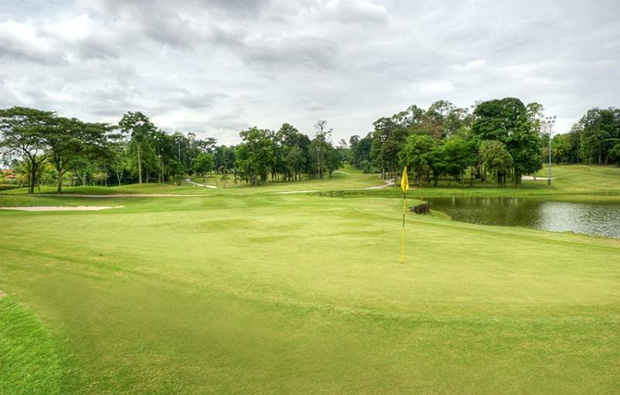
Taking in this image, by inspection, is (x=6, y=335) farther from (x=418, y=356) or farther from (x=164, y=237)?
(x=164, y=237)

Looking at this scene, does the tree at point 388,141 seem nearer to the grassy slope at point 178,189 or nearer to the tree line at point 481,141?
the tree line at point 481,141

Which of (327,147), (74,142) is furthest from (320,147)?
(74,142)

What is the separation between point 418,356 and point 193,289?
558 cm

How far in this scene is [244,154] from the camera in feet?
276

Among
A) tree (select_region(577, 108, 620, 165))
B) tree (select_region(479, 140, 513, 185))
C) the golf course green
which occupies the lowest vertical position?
the golf course green

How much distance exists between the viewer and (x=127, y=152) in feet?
281

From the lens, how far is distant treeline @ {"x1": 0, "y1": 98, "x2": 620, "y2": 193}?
148 feet

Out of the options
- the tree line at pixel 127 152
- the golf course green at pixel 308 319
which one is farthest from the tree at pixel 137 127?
the golf course green at pixel 308 319

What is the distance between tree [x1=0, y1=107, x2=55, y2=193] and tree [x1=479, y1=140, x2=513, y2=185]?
68.3m

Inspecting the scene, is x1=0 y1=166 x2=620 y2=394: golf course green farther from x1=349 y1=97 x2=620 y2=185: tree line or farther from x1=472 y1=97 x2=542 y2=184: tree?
x1=472 y1=97 x2=542 y2=184: tree

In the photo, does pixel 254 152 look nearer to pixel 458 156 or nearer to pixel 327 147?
pixel 327 147

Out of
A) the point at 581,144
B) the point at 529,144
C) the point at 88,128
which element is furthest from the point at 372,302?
the point at 581,144

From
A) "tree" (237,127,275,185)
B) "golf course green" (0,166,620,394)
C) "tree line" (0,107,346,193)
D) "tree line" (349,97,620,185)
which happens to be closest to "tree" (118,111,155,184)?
"tree line" (0,107,346,193)

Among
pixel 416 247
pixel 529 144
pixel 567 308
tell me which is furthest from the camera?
pixel 529 144
